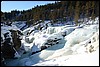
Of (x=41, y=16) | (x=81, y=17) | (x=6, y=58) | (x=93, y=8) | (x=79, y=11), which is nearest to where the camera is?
(x=6, y=58)

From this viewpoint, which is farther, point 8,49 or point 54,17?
point 54,17

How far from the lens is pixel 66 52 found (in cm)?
2627

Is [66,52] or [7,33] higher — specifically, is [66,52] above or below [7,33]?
below

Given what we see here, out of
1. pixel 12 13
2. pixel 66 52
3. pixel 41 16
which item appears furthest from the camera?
pixel 12 13

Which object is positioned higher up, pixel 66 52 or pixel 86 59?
pixel 86 59

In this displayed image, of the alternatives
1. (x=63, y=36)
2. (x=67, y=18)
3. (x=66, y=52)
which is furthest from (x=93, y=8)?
(x=66, y=52)

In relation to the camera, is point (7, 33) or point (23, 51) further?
point (23, 51)

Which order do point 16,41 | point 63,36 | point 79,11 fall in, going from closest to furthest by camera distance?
point 16,41
point 63,36
point 79,11

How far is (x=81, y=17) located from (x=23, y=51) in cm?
3981

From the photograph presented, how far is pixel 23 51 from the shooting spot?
3459 centimetres

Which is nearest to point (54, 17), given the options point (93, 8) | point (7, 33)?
point (93, 8)

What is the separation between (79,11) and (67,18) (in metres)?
9.62

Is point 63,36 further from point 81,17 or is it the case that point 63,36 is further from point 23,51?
point 81,17

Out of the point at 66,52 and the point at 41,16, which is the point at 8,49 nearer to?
the point at 66,52
